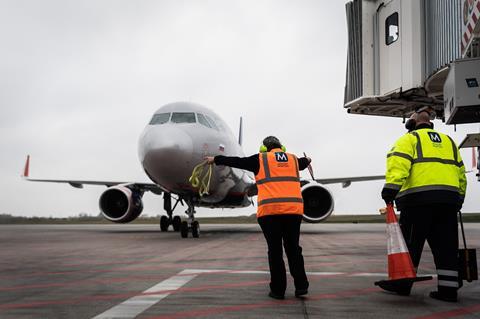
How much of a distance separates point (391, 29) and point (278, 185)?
5.83m

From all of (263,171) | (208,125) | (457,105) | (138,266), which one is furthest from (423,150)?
(208,125)

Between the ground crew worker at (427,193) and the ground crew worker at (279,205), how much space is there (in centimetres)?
88

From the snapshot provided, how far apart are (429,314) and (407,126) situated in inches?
88.3

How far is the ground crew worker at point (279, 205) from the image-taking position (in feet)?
17.7

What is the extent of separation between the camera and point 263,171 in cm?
569

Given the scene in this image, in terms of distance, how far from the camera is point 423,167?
5.33m

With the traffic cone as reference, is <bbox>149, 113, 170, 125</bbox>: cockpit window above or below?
above

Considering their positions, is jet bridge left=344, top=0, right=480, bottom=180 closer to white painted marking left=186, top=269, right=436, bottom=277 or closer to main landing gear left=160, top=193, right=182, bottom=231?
white painted marking left=186, top=269, right=436, bottom=277

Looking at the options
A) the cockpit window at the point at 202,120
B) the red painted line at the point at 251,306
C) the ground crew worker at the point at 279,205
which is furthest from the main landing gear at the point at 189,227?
the red painted line at the point at 251,306

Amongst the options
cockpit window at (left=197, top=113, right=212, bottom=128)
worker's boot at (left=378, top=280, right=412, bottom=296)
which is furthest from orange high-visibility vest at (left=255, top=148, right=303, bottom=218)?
cockpit window at (left=197, top=113, right=212, bottom=128)

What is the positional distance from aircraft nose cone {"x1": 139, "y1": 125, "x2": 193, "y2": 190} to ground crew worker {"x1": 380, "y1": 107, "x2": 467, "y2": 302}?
9.31m

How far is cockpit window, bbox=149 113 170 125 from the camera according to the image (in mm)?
15398

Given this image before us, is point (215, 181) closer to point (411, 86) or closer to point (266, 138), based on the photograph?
point (411, 86)

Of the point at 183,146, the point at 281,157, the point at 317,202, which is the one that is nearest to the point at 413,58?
the point at 281,157
